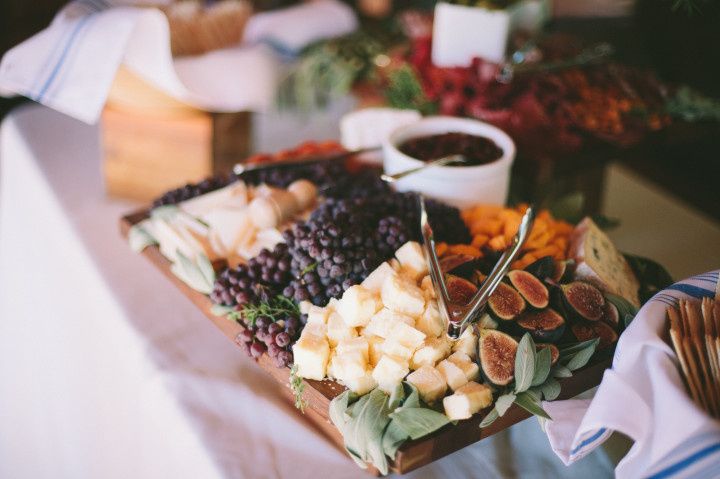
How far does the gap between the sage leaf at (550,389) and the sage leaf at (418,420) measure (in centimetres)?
13

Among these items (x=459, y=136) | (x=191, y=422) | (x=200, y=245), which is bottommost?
(x=191, y=422)

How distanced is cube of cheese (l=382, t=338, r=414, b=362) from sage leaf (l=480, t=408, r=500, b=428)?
0.34 feet

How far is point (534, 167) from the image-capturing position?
3.81ft

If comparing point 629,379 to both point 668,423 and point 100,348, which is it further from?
point 100,348

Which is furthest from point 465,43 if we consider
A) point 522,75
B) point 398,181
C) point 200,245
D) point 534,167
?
point 200,245

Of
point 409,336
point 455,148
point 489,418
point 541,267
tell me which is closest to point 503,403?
point 489,418

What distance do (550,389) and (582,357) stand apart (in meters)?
0.06

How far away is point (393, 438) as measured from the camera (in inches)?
24.6

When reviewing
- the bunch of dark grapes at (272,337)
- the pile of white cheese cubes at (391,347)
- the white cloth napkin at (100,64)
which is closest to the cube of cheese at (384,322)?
the pile of white cheese cubes at (391,347)

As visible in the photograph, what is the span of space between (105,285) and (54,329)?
0.23m

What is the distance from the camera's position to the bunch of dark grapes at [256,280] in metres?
0.81

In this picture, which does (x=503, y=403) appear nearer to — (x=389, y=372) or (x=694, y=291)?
(x=389, y=372)

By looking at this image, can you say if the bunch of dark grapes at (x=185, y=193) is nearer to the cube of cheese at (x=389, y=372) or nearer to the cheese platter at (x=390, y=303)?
the cheese platter at (x=390, y=303)

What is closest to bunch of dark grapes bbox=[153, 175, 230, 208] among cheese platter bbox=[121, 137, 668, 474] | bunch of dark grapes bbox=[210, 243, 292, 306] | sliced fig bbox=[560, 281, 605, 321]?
cheese platter bbox=[121, 137, 668, 474]
